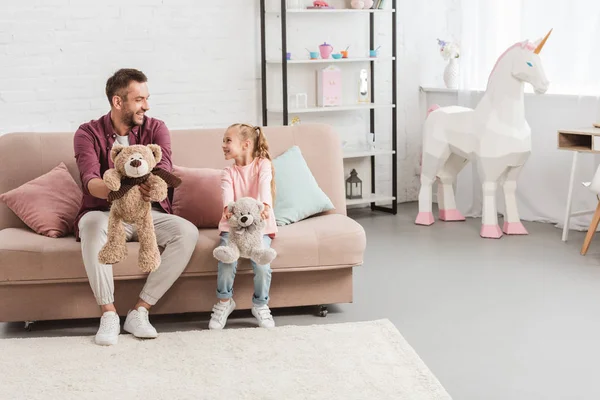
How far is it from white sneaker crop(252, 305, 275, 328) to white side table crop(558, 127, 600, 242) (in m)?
2.33

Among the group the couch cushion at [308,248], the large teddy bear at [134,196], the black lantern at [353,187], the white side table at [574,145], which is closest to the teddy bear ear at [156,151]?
the large teddy bear at [134,196]

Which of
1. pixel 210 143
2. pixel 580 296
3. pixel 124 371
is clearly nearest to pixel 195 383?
pixel 124 371

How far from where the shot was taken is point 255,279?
3.45m

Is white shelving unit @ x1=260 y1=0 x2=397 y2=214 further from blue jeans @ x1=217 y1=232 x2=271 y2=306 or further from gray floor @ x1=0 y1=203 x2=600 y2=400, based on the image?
blue jeans @ x1=217 y1=232 x2=271 y2=306

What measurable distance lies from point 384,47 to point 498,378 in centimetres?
378

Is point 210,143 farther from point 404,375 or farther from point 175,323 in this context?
point 404,375

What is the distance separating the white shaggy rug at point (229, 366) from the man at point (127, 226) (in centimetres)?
11

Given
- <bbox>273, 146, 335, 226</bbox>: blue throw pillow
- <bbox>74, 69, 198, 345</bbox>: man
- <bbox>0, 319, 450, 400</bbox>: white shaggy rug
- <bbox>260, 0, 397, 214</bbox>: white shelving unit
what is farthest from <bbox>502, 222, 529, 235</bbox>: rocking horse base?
<bbox>74, 69, 198, 345</bbox>: man

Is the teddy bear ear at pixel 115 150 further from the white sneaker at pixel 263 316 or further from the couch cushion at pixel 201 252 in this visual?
the white sneaker at pixel 263 316

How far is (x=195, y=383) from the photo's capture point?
9.50ft

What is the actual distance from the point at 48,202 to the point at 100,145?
0.38m

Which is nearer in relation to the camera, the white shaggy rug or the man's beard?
the white shaggy rug

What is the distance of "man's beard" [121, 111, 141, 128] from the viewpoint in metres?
3.52

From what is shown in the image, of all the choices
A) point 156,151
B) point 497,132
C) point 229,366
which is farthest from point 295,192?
point 497,132
